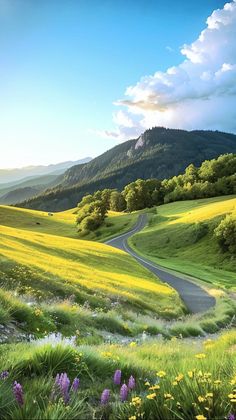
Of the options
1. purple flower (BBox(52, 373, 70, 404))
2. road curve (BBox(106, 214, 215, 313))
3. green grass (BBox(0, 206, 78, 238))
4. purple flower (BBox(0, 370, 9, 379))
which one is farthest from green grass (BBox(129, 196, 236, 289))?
purple flower (BBox(52, 373, 70, 404))

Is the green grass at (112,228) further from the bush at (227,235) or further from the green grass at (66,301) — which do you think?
the green grass at (66,301)

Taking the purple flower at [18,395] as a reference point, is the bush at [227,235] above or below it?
below

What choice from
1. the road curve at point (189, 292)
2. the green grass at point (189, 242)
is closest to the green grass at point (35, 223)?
the green grass at point (189, 242)

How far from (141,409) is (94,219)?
145m

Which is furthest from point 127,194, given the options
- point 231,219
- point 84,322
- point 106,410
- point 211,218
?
point 106,410

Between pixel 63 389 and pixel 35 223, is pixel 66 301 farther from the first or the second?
pixel 35 223

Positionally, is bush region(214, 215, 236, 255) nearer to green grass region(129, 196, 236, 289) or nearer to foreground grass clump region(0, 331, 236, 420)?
green grass region(129, 196, 236, 289)

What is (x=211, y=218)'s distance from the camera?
111 meters

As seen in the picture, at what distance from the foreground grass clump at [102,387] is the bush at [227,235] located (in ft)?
290

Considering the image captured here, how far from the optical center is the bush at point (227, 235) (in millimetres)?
90625

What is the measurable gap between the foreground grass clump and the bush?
88419 millimetres

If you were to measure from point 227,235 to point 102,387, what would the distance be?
297 ft

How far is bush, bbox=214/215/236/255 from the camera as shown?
3568 inches

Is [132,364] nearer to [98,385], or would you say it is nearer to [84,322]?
[98,385]
